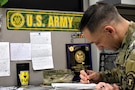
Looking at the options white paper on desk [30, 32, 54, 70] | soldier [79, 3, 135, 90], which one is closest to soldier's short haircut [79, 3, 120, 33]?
soldier [79, 3, 135, 90]

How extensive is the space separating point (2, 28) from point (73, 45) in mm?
402

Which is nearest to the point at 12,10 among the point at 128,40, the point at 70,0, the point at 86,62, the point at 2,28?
the point at 2,28

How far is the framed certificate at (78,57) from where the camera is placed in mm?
1395

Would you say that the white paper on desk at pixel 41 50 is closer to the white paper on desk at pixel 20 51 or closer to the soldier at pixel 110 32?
the white paper on desk at pixel 20 51

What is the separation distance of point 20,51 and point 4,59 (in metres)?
0.09

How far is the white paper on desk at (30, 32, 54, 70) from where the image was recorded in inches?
52.1

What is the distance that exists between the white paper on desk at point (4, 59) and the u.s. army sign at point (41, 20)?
10 centimetres

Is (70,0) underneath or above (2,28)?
above

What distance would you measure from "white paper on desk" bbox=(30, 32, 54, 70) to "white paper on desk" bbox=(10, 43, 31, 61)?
0.09 feet

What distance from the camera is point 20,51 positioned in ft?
4.24

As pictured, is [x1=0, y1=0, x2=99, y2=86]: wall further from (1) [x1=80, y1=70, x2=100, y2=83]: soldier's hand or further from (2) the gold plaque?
(1) [x1=80, y1=70, x2=100, y2=83]: soldier's hand

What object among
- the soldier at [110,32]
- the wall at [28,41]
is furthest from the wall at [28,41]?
the soldier at [110,32]

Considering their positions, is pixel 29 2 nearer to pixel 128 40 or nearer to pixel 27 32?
pixel 27 32

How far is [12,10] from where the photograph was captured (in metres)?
1.29
